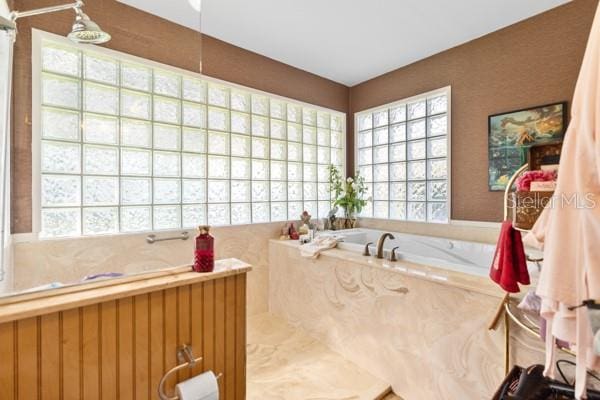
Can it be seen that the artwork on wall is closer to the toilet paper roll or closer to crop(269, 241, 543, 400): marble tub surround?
crop(269, 241, 543, 400): marble tub surround

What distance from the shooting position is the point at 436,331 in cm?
161

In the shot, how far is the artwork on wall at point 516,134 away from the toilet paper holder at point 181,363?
272 centimetres

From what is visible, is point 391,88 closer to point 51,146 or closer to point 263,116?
point 263,116

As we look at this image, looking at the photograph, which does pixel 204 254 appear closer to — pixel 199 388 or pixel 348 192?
pixel 199 388

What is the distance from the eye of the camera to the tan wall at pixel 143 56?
164cm

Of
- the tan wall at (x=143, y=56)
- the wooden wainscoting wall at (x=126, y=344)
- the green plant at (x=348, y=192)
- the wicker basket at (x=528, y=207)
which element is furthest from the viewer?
the green plant at (x=348, y=192)

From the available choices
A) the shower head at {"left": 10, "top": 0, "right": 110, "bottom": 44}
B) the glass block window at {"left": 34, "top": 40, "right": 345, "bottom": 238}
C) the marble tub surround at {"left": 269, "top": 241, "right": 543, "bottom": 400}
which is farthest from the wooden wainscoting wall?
the shower head at {"left": 10, "top": 0, "right": 110, "bottom": 44}

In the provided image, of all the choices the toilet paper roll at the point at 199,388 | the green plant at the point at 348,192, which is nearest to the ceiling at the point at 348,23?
the green plant at the point at 348,192

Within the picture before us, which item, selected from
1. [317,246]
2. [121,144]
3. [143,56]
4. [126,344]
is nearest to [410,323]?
[317,246]

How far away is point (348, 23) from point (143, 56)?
1.70 meters

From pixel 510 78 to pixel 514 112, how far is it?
0.31 meters

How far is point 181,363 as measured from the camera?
1070mm

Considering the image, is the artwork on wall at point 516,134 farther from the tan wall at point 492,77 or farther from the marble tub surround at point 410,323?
the marble tub surround at point 410,323

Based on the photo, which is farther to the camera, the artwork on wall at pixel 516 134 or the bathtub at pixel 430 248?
the artwork on wall at pixel 516 134
